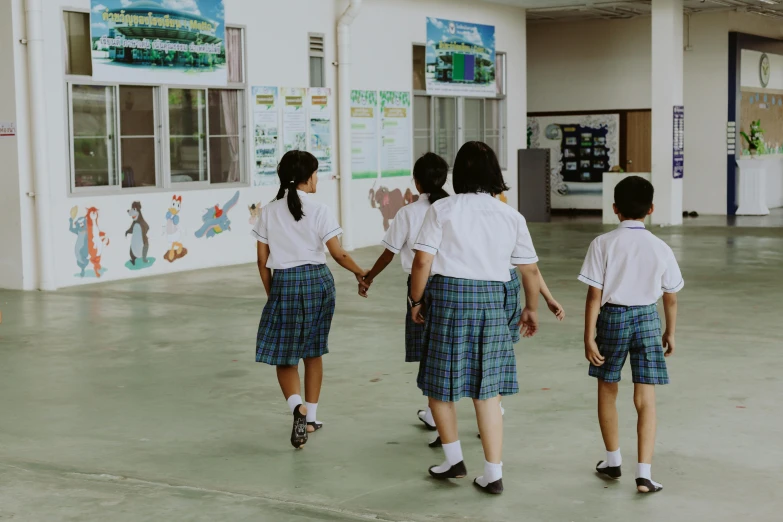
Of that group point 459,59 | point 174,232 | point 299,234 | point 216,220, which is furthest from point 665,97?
point 299,234

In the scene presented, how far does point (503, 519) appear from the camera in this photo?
145 inches

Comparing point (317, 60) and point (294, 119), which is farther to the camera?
point (317, 60)

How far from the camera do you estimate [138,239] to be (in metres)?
11.1

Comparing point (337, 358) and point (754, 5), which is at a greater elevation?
point (754, 5)

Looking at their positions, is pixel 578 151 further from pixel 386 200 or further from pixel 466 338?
pixel 466 338

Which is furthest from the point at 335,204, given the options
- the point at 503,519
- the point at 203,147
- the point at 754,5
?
the point at 503,519

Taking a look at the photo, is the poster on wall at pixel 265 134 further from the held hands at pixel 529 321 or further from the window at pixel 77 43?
the held hands at pixel 529 321

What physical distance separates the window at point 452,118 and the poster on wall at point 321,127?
1960 mm

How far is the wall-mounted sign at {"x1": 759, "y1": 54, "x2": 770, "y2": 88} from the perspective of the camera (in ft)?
64.4

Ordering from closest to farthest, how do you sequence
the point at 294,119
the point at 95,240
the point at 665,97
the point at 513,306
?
the point at 513,306
the point at 95,240
the point at 294,119
the point at 665,97

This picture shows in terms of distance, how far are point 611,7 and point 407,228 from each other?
545 inches

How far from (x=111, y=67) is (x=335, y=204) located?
387cm

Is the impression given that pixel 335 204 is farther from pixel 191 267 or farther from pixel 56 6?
pixel 56 6

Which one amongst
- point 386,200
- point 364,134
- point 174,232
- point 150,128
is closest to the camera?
point 150,128
